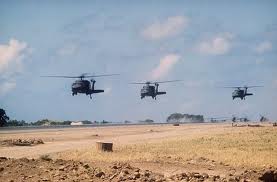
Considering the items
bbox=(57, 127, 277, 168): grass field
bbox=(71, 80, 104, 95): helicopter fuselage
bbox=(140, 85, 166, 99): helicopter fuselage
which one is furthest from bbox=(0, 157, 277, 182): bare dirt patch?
bbox=(140, 85, 166, 99): helicopter fuselage

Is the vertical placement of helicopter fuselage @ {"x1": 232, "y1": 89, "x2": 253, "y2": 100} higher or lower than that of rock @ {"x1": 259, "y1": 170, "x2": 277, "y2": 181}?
higher

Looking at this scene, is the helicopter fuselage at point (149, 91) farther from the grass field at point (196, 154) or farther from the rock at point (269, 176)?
the rock at point (269, 176)

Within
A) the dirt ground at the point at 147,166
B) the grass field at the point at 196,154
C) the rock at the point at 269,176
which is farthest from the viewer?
the grass field at the point at 196,154

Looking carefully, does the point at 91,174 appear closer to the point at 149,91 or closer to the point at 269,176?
the point at 269,176

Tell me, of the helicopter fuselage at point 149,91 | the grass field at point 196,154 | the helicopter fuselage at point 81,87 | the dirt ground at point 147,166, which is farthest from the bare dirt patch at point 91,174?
the helicopter fuselage at point 149,91

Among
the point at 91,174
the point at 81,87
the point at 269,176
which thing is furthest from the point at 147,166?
the point at 81,87

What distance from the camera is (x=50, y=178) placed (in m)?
24.0

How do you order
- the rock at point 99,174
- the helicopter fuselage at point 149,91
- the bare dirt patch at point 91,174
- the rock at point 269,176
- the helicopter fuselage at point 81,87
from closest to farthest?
the bare dirt patch at point 91,174, the rock at point 269,176, the rock at point 99,174, the helicopter fuselage at point 81,87, the helicopter fuselage at point 149,91

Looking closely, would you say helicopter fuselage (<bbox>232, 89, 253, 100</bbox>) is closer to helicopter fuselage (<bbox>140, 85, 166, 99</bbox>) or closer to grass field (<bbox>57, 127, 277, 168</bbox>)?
helicopter fuselage (<bbox>140, 85, 166, 99</bbox>)

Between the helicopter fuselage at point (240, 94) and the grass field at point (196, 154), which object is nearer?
the grass field at point (196, 154)

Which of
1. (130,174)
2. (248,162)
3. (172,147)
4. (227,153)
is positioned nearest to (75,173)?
(130,174)

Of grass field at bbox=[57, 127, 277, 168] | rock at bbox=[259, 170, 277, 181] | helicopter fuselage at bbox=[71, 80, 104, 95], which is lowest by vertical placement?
rock at bbox=[259, 170, 277, 181]

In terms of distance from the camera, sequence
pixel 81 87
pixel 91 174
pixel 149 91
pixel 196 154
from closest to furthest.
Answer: pixel 91 174 → pixel 196 154 → pixel 81 87 → pixel 149 91

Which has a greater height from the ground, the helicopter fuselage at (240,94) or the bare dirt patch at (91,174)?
the helicopter fuselage at (240,94)
